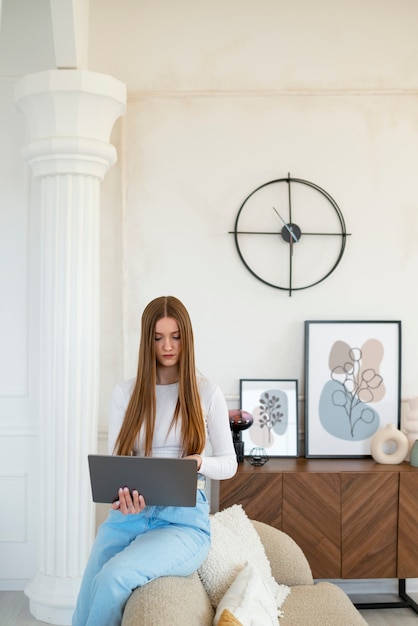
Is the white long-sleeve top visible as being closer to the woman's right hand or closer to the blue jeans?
Answer: the blue jeans

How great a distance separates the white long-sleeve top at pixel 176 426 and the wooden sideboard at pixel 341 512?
131 centimetres

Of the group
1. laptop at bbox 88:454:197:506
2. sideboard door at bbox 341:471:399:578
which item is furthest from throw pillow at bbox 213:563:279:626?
sideboard door at bbox 341:471:399:578

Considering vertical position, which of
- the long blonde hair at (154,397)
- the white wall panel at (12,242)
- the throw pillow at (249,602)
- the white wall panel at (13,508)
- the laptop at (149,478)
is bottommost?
the white wall panel at (13,508)

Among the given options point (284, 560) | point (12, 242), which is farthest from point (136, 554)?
point (12, 242)

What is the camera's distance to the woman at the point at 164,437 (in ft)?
8.72

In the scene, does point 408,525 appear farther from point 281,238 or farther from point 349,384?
point 281,238

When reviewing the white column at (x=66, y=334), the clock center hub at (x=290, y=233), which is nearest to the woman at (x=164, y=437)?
the white column at (x=66, y=334)

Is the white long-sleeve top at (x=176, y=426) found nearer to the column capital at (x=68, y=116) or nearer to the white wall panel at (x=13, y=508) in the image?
the column capital at (x=68, y=116)

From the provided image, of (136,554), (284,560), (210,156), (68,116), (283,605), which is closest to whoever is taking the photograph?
(136,554)

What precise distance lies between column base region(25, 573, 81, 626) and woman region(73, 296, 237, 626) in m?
1.54

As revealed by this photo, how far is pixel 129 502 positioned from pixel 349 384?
7.45ft

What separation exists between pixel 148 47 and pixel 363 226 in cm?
157

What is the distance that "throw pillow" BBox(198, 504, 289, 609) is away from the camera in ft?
9.38

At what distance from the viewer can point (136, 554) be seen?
8.28 ft
